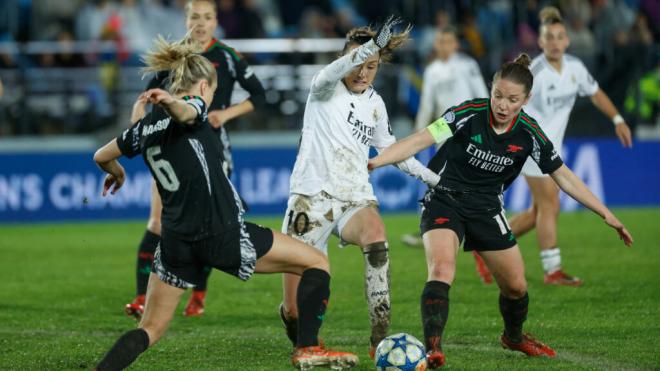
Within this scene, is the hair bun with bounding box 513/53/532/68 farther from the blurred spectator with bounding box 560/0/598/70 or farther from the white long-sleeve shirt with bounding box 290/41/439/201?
the blurred spectator with bounding box 560/0/598/70

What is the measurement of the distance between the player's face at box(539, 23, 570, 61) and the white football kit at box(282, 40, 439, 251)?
3570 mm

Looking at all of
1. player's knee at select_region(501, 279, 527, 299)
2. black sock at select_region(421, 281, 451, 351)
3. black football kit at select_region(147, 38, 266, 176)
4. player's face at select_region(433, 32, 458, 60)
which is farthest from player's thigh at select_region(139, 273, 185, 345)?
player's face at select_region(433, 32, 458, 60)

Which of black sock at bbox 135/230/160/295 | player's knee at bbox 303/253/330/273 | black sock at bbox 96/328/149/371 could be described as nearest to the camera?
black sock at bbox 96/328/149/371

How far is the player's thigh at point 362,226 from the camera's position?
6.66 m

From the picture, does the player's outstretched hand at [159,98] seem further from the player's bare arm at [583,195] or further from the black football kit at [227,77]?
the black football kit at [227,77]

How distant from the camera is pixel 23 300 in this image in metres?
9.52

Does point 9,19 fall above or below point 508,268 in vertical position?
above

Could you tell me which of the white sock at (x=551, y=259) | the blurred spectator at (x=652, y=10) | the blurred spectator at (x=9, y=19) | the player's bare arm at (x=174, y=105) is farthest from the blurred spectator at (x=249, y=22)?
the player's bare arm at (x=174, y=105)

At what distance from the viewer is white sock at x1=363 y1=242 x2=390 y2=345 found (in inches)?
261

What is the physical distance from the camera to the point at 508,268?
21.7ft

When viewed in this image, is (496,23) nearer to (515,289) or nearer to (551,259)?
(551,259)

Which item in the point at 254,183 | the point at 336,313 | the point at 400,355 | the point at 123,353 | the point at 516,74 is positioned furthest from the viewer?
the point at 254,183

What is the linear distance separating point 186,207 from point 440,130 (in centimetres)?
167

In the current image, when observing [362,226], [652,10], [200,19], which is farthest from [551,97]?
[652,10]
